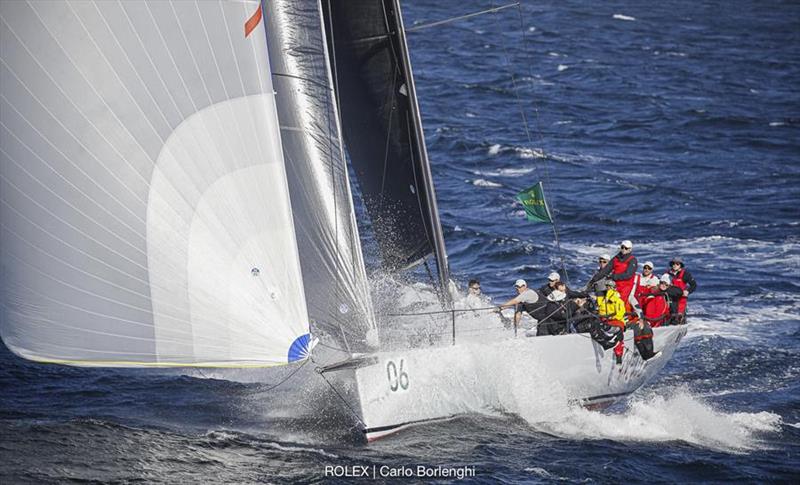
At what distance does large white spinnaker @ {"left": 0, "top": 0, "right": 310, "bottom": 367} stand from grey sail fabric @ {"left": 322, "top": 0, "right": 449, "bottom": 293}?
13.3 ft

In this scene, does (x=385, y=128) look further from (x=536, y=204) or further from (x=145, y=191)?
(x=145, y=191)

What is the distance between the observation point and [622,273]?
18.8 metres

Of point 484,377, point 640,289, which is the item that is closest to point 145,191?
point 484,377

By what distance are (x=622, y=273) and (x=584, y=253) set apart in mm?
8488

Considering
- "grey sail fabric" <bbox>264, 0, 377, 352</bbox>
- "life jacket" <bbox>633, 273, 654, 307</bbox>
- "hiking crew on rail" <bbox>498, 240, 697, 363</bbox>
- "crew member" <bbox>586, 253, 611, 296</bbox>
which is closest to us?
"grey sail fabric" <bbox>264, 0, 377, 352</bbox>

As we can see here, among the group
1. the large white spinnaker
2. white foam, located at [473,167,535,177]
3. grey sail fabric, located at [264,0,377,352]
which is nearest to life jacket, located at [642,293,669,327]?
grey sail fabric, located at [264,0,377,352]

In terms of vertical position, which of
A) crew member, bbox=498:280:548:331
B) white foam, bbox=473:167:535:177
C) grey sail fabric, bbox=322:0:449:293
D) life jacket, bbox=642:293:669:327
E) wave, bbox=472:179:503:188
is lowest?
life jacket, bbox=642:293:669:327

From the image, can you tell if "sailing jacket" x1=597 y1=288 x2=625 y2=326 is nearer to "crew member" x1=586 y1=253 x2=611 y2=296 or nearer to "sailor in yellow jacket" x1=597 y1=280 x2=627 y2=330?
"sailor in yellow jacket" x1=597 y1=280 x2=627 y2=330

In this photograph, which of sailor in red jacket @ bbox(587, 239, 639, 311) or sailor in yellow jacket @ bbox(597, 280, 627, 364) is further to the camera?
sailor in red jacket @ bbox(587, 239, 639, 311)

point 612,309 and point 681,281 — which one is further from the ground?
point 681,281

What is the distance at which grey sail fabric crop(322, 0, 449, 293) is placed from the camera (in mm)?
17453

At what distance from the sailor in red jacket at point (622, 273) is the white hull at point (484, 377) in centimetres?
75

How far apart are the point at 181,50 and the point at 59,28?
4.46 feet

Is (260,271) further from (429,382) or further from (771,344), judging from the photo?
(771,344)
